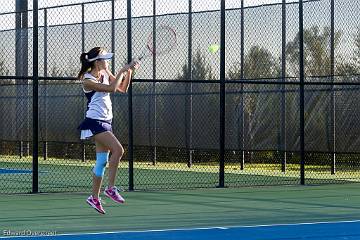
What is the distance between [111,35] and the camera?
19391 millimetres

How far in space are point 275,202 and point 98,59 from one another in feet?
10.9

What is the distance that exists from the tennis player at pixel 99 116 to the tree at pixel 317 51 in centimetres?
828

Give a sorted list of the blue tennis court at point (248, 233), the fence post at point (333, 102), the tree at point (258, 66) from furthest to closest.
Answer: the tree at point (258, 66)
the fence post at point (333, 102)
the blue tennis court at point (248, 233)

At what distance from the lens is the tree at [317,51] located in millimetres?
16859

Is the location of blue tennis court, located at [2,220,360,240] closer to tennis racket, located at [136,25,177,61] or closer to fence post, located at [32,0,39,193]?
tennis racket, located at [136,25,177,61]

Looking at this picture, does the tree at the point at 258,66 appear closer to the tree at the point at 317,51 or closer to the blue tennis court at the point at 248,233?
the tree at the point at 317,51

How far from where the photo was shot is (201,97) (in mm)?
18000

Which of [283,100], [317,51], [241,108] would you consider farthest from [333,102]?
[241,108]

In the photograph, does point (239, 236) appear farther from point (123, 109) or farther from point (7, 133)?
point (7, 133)

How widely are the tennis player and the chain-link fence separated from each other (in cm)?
466

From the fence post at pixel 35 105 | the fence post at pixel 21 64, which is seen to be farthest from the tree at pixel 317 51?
the fence post at pixel 21 64

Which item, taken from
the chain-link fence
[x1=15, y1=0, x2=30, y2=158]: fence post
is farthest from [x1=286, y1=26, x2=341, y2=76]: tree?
[x1=15, y1=0, x2=30, y2=158]: fence post

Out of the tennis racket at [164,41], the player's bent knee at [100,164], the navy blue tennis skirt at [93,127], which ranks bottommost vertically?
the player's bent knee at [100,164]

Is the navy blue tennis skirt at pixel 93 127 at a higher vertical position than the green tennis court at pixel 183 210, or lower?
higher
